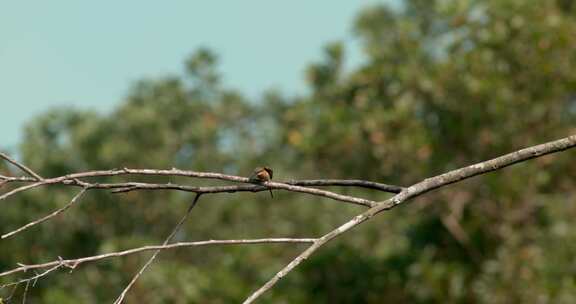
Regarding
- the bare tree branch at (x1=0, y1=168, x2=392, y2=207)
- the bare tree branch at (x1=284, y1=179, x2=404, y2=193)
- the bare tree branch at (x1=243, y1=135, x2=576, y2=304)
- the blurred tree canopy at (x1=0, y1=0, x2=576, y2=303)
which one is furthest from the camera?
the blurred tree canopy at (x1=0, y1=0, x2=576, y2=303)

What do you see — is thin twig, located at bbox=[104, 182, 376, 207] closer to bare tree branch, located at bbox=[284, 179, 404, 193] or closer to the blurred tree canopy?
bare tree branch, located at bbox=[284, 179, 404, 193]

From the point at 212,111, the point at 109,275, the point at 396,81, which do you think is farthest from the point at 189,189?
the point at 212,111

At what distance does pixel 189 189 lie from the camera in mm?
2791

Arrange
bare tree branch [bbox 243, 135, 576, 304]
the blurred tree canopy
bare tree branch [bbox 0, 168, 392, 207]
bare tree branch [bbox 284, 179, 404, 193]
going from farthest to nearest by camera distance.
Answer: the blurred tree canopy < bare tree branch [bbox 284, 179, 404, 193] < bare tree branch [bbox 243, 135, 576, 304] < bare tree branch [bbox 0, 168, 392, 207]

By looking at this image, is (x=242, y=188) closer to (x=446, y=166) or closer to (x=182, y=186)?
(x=182, y=186)

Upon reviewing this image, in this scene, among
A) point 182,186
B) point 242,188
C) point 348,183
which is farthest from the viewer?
point 348,183

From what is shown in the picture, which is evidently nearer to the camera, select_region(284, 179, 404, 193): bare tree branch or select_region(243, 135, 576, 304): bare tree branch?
select_region(243, 135, 576, 304): bare tree branch

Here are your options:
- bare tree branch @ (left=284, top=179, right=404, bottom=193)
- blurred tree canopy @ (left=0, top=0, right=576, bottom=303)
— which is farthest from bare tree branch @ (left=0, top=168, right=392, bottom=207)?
blurred tree canopy @ (left=0, top=0, right=576, bottom=303)

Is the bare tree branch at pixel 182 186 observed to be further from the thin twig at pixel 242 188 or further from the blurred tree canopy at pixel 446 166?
the blurred tree canopy at pixel 446 166

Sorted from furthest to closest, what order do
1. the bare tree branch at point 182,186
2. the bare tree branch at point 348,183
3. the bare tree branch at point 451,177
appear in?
the bare tree branch at point 348,183 < the bare tree branch at point 451,177 < the bare tree branch at point 182,186

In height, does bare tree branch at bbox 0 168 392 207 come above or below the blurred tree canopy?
below

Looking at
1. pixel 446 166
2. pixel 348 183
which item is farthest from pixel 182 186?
pixel 446 166

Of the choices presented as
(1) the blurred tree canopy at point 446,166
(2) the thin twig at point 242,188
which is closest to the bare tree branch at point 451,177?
(2) the thin twig at point 242,188

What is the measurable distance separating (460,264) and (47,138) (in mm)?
12791
